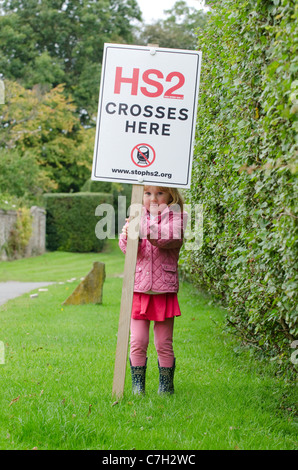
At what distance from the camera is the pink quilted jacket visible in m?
4.14

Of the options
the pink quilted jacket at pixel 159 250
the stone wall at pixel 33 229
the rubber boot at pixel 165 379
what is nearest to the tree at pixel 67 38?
the stone wall at pixel 33 229

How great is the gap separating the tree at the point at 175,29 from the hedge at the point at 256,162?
91.2 ft

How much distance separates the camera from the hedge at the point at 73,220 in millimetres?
24109

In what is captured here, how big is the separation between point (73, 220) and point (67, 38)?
1339 cm

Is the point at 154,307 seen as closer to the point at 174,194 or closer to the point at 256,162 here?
the point at 174,194

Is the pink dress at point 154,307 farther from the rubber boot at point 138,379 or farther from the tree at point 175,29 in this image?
the tree at point 175,29

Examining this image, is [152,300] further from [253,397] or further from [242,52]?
[242,52]

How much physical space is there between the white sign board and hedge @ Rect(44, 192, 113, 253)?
1991 cm

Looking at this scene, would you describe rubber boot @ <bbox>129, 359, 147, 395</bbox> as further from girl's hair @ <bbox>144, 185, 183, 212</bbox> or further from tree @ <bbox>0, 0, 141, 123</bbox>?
tree @ <bbox>0, 0, 141, 123</bbox>

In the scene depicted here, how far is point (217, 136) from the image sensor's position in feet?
16.4

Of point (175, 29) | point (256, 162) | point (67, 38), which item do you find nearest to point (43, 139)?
point (67, 38)

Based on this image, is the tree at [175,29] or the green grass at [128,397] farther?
the tree at [175,29]

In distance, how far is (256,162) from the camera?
3666 millimetres
